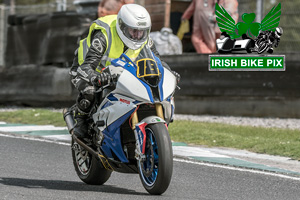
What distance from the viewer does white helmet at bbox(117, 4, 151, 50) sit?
23.2ft

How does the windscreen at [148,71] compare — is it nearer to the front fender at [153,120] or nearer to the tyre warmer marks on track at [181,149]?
the front fender at [153,120]

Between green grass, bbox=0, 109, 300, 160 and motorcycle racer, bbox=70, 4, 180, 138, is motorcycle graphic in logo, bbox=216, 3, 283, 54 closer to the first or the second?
green grass, bbox=0, 109, 300, 160

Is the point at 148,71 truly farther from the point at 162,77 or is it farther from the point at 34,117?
the point at 34,117

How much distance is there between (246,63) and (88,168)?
24.1 ft

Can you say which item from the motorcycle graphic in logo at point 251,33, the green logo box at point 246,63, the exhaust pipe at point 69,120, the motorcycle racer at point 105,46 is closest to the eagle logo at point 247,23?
the motorcycle graphic in logo at point 251,33

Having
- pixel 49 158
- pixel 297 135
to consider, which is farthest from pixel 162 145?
pixel 297 135

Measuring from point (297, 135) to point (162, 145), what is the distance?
6.17 m

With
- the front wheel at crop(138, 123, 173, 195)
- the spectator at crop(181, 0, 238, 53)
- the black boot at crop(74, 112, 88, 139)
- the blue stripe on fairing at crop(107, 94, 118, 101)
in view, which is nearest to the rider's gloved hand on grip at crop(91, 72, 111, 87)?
the blue stripe on fairing at crop(107, 94, 118, 101)

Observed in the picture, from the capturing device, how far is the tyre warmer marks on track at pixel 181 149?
31.0 ft

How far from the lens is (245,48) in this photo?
15.1m

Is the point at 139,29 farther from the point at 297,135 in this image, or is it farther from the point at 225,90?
the point at 225,90

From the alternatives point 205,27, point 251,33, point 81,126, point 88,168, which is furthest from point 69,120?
point 205,27

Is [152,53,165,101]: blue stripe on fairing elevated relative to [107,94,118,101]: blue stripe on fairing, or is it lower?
elevated

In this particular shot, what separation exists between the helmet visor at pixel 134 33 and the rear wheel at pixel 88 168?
1.25 metres
